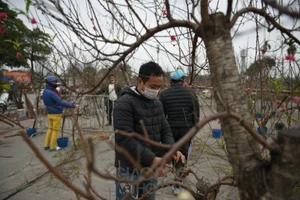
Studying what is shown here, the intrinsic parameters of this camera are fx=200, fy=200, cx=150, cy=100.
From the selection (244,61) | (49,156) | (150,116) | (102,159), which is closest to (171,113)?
(150,116)

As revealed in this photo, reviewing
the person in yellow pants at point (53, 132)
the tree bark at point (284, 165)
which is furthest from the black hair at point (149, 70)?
the person in yellow pants at point (53, 132)

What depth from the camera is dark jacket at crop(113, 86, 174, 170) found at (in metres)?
1.70

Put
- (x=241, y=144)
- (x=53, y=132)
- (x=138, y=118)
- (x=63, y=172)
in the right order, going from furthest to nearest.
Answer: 1. (x=53, y=132)
2. (x=63, y=172)
3. (x=138, y=118)
4. (x=241, y=144)

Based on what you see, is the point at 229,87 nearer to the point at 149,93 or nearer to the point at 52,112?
the point at 149,93

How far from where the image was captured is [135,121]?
5.92ft

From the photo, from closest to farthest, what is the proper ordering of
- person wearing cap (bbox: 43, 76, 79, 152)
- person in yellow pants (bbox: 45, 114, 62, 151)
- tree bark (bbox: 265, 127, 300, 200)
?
tree bark (bbox: 265, 127, 300, 200)
person wearing cap (bbox: 43, 76, 79, 152)
person in yellow pants (bbox: 45, 114, 62, 151)

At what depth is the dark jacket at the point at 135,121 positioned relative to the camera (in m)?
1.70

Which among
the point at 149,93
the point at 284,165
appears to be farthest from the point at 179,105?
the point at 284,165

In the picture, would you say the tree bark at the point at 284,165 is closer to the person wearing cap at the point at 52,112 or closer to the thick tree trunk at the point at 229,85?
the thick tree trunk at the point at 229,85

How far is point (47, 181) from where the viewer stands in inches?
134

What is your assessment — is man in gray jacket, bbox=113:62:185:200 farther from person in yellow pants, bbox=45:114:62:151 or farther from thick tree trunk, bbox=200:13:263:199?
person in yellow pants, bbox=45:114:62:151

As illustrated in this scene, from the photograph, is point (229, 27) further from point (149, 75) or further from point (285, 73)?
point (285, 73)

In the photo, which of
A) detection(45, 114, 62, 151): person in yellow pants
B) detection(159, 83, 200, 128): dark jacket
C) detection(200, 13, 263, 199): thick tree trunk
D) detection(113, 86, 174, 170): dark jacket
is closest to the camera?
detection(200, 13, 263, 199): thick tree trunk

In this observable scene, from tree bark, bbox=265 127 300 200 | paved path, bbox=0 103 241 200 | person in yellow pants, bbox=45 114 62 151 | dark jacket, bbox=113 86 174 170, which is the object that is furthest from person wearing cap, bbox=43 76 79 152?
tree bark, bbox=265 127 300 200
